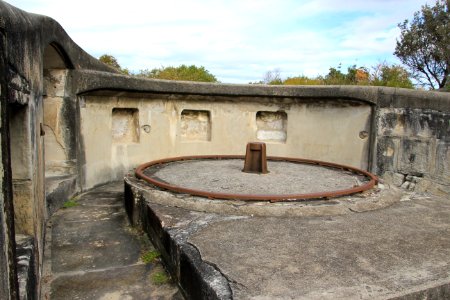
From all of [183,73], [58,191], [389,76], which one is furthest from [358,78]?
[58,191]

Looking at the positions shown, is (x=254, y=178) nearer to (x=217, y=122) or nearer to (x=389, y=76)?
(x=217, y=122)

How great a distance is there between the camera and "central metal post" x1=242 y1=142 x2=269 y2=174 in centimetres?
423

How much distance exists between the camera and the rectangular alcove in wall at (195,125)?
20.8ft

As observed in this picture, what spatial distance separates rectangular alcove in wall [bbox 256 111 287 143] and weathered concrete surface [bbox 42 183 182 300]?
10.0 feet

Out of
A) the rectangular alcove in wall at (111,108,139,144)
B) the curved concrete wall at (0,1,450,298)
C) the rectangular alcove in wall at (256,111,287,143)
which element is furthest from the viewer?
the rectangular alcove in wall at (256,111,287,143)

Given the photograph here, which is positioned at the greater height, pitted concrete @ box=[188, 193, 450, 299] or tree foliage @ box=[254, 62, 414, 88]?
tree foliage @ box=[254, 62, 414, 88]

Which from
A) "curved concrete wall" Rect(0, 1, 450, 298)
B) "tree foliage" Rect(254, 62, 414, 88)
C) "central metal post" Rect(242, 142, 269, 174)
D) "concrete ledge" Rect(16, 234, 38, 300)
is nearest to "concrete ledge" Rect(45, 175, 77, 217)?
"curved concrete wall" Rect(0, 1, 450, 298)

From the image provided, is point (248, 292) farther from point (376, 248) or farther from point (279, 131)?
point (279, 131)

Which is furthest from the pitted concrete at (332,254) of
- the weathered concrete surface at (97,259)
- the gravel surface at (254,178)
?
the gravel surface at (254,178)

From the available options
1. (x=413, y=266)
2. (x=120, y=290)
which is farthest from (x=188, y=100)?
(x=413, y=266)

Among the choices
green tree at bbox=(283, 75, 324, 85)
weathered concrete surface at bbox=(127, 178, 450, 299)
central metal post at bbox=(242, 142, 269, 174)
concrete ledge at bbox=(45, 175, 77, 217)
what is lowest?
concrete ledge at bbox=(45, 175, 77, 217)

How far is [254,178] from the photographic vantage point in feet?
13.1

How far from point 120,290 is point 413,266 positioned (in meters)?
1.85

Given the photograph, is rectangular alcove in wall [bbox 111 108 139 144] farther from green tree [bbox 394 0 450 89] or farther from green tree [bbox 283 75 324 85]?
green tree [bbox 394 0 450 89]
